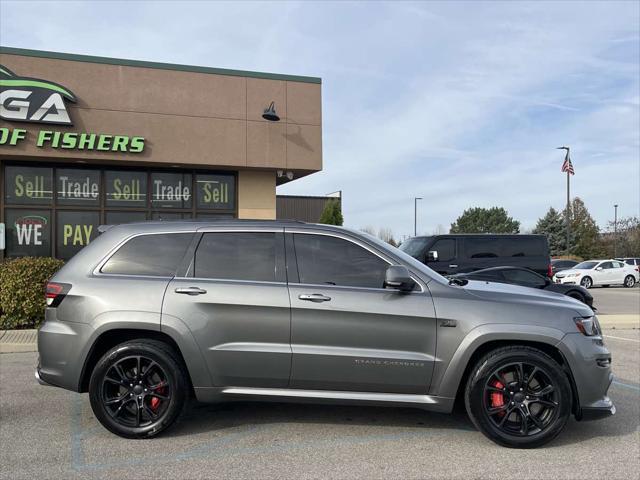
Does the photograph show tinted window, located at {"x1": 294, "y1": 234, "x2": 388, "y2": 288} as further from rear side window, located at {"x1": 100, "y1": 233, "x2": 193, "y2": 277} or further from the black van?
the black van

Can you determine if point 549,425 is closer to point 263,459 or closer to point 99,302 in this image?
point 263,459

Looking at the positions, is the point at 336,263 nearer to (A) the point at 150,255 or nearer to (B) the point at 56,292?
(A) the point at 150,255

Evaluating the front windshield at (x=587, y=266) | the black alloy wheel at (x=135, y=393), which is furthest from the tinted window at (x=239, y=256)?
the front windshield at (x=587, y=266)

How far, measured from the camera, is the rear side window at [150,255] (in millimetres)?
4449

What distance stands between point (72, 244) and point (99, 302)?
8948mm

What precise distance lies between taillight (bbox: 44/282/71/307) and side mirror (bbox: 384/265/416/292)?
2648 mm

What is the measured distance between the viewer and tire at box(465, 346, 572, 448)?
4.12 m

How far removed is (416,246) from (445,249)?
0.73 m

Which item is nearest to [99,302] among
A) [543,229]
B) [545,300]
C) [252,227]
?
[252,227]

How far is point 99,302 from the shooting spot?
14.0 feet

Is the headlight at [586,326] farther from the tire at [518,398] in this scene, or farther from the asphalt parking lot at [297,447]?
the asphalt parking lot at [297,447]

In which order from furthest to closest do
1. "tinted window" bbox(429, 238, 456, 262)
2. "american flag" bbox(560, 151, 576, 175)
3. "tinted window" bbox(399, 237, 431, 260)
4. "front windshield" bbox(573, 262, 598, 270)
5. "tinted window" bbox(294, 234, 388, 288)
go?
"american flag" bbox(560, 151, 576, 175), "front windshield" bbox(573, 262, 598, 270), "tinted window" bbox(429, 238, 456, 262), "tinted window" bbox(399, 237, 431, 260), "tinted window" bbox(294, 234, 388, 288)

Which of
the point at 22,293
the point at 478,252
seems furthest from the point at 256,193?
the point at 22,293

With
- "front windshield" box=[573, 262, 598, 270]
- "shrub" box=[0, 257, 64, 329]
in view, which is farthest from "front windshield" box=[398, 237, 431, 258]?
"front windshield" box=[573, 262, 598, 270]
